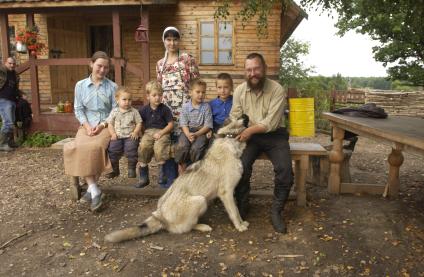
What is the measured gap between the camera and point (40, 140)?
9.15m

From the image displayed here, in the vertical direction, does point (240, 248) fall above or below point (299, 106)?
below

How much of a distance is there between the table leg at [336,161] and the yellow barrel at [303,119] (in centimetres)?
657

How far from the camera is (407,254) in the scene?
3451mm

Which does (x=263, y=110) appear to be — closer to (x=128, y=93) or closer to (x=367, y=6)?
(x=128, y=93)

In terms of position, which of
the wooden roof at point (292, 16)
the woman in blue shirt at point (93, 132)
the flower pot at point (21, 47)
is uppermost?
the wooden roof at point (292, 16)

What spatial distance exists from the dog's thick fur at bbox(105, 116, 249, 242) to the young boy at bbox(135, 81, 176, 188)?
652 mm

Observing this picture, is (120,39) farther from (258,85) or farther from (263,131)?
(263,131)

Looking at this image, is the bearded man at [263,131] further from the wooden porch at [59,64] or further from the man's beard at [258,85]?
the wooden porch at [59,64]

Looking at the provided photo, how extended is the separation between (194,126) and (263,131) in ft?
2.92

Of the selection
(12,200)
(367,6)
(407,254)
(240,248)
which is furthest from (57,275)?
(367,6)

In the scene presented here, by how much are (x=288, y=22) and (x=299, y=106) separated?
3040 millimetres

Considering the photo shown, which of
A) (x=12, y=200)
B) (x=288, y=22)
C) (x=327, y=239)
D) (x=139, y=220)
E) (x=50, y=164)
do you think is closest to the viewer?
(x=327, y=239)

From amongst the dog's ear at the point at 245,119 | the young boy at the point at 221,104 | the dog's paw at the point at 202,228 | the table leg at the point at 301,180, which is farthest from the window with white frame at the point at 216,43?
the dog's paw at the point at 202,228

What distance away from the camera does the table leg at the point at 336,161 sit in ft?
16.5
